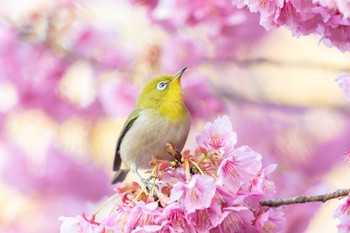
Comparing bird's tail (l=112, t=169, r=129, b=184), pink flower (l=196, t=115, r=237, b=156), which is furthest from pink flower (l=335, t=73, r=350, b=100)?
bird's tail (l=112, t=169, r=129, b=184)

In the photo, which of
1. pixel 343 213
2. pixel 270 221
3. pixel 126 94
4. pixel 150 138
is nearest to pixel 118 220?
pixel 270 221

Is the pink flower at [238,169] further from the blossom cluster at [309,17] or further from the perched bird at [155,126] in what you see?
the perched bird at [155,126]

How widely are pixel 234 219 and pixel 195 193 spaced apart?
0.10 meters

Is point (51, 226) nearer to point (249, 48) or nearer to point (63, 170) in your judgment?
point (63, 170)

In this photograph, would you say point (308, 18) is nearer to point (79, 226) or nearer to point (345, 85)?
point (345, 85)

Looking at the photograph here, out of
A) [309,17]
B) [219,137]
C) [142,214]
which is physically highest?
[309,17]

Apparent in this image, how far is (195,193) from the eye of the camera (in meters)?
1.36

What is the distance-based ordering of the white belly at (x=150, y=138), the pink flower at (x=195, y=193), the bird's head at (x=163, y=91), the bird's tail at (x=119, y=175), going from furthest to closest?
the bird's tail at (x=119, y=175)
the bird's head at (x=163, y=91)
the white belly at (x=150, y=138)
the pink flower at (x=195, y=193)

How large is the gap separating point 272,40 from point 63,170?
1212 millimetres

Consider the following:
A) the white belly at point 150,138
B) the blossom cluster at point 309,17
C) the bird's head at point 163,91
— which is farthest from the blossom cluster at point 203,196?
the bird's head at point 163,91

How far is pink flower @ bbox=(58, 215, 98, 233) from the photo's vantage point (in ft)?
4.85

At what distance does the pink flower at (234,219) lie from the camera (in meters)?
1.38

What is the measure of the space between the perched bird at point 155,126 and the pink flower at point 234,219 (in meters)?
0.63

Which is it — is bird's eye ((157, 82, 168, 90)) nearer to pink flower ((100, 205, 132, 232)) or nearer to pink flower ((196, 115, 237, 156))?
pink flower ((196, 115, 237, 156))
